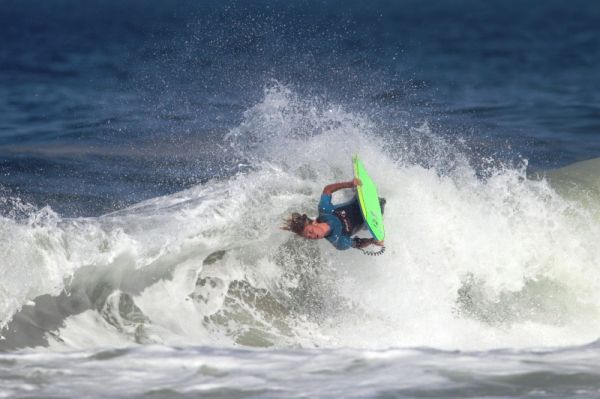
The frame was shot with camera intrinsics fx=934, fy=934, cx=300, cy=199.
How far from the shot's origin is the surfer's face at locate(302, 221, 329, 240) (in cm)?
823

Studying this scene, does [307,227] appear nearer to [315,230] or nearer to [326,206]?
[315,230]

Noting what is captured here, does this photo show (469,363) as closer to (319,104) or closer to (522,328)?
(522,328)

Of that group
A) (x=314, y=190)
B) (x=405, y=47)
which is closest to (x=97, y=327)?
(x=314, y=190)

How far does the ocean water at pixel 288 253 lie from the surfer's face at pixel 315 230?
103 centimetres

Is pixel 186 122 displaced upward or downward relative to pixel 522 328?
upward

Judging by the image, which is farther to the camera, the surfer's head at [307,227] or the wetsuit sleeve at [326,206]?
the wetsuit sleeve at [326,206]

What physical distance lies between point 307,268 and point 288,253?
26 centimetres

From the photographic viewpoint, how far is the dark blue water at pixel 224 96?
14578 millimetres

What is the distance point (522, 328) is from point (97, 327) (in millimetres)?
4130

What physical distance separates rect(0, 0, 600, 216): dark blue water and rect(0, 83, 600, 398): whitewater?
3.09 meters

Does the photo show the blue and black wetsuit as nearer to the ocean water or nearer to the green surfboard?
the green surfboard

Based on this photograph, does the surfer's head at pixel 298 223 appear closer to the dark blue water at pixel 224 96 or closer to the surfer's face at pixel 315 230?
the surfer's face at pixel 315 230

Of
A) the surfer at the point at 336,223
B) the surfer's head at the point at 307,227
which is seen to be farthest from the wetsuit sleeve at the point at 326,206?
the surfer's head at the point at 307,227

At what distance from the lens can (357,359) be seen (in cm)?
586
